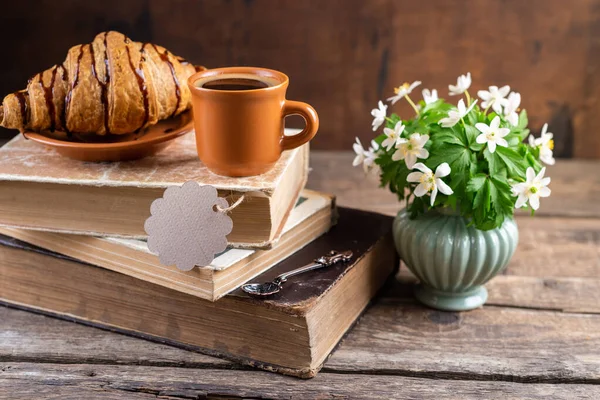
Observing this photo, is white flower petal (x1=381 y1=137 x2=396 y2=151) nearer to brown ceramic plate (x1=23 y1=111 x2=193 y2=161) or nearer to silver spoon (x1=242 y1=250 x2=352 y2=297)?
silver spoon (x1=242 y1=250 x2=352 y2=297)

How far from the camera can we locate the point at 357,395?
0.95m

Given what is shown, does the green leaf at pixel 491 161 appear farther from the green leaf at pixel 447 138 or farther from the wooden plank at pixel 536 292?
the wooden plank at pixel 536 292

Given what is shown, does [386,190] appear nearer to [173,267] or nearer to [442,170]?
[442,170]

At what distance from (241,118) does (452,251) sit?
362mm

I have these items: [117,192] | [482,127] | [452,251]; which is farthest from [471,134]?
[117,192]

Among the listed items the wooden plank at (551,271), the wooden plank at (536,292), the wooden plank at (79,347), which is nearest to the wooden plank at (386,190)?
the wooden plank at (551,271)

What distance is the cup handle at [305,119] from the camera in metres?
1.02

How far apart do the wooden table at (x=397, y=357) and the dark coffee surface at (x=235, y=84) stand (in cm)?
37

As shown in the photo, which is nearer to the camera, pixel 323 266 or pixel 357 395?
pixel 357 395

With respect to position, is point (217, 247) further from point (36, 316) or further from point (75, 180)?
point (36, 316)

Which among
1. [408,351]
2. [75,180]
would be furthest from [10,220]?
[408,351]

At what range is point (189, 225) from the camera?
0.97 metres

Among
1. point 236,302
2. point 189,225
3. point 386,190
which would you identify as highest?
point 189,225

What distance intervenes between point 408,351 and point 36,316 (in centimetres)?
56
